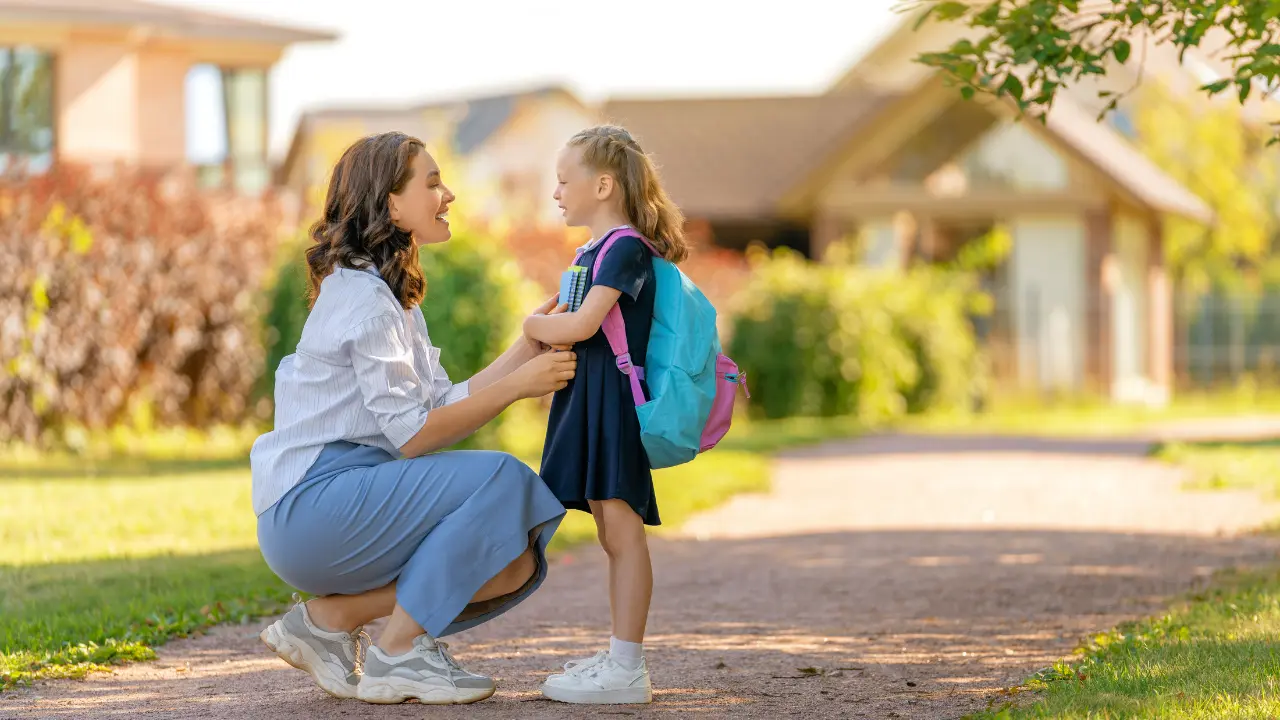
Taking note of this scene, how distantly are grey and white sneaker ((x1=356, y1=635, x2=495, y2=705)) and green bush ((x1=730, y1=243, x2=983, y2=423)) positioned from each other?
13966mm

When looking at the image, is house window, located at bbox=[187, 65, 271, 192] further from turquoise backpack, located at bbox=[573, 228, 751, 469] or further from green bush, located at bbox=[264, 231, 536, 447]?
turquoise backpack, located at bbox=[573, 228, 751, 469]

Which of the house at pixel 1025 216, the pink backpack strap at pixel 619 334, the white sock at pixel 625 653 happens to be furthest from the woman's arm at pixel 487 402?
the house at pixel 1025 216

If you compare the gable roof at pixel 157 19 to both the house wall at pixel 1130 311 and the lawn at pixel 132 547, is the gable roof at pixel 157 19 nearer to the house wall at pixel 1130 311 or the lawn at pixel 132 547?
the lawn at pixel 132 547

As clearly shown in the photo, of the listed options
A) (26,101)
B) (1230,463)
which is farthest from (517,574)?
(26,101)

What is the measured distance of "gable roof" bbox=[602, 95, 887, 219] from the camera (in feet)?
94.1

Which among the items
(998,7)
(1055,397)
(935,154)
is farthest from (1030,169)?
(998,7)

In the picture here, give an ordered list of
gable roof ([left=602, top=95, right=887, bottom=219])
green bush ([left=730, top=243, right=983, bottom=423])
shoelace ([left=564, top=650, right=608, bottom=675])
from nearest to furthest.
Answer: shoelace ([left=564, top=650, right=608, bottom=675]) → green bush ([left=730, top=243, right=983, bottom=423]) → gable roof ([left=602, top=95, right=887, bottom=219])

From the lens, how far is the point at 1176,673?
16.4 ft

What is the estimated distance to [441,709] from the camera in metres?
4.71

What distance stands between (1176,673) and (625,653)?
161 centimetres

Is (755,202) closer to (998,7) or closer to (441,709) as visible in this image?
(998,7)

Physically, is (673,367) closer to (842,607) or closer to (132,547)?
(842,607)

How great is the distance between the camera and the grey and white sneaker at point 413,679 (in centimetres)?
469

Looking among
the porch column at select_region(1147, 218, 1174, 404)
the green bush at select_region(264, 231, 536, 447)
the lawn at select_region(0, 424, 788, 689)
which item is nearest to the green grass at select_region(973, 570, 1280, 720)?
the lawn at select_region(0, 424, 788, 689)
